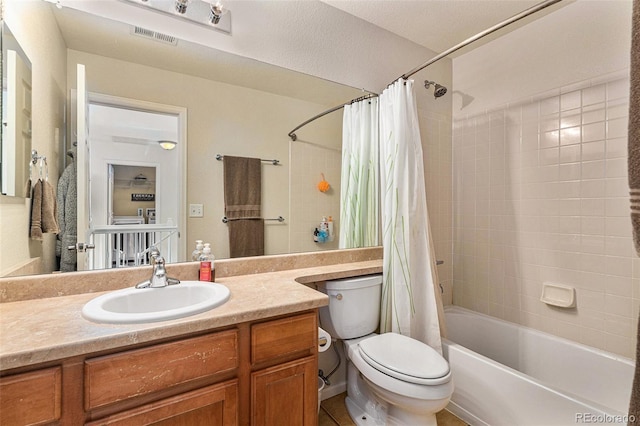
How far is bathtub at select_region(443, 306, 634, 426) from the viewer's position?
1289mm

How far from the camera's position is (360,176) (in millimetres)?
2027

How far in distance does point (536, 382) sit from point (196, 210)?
1.85 metres

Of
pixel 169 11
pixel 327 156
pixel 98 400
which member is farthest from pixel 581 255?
pixel 169 11

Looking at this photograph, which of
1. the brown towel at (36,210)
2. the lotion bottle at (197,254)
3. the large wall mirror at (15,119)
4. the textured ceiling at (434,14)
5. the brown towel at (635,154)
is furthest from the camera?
the textured ceiling at (434,14)

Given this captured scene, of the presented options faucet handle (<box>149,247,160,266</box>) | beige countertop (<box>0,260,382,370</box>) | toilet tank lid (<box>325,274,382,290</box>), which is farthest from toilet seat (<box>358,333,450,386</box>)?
faucet handle (<box>149,247,160,266</box>)

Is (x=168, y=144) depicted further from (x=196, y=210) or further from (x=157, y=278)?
(x=157, y=278)

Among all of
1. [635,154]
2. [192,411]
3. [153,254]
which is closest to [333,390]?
[192,411]

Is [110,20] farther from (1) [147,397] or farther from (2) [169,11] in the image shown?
(1) [147,397]

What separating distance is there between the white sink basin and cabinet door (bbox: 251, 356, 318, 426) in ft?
1.09

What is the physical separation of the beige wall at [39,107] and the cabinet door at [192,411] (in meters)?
0.73

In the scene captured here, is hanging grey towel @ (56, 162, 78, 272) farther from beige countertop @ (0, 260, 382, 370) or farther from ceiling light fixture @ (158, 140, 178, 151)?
ceiling light fixture @ (158, 140, 178, 151)

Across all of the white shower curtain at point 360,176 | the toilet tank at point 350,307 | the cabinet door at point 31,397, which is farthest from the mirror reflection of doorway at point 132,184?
the white shower curtain at point 360,176

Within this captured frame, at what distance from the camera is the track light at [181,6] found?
138cm

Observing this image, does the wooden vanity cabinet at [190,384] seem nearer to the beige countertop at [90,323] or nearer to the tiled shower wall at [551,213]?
the beige countertop at [90,323]
